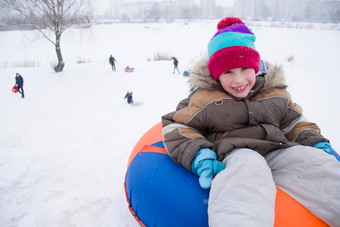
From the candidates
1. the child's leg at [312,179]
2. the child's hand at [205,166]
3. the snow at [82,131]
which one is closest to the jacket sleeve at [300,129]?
the child's leg at [312,179]

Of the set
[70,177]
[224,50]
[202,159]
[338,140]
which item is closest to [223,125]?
[202,159]

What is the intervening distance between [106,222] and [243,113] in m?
1.78

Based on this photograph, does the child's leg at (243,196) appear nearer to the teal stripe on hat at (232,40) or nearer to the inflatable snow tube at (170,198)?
the inflatable snow tube at (170,198)

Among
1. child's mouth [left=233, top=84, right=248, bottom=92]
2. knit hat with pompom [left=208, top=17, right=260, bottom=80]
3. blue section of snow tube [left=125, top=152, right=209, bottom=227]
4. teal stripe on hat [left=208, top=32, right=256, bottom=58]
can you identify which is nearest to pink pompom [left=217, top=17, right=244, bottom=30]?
knit hat with pompom [left=208, top=17, right=260, bottom=80]

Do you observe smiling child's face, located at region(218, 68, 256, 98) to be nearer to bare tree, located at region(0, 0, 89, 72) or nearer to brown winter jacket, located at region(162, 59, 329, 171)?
brown winter jacket, located at region(162, 59, 329, 171)

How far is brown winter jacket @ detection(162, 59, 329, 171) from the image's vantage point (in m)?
1.68

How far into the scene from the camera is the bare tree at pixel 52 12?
9367 mm

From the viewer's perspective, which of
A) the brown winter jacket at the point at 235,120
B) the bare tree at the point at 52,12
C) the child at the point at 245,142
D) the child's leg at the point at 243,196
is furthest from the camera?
the bare tree at the point at 52,12

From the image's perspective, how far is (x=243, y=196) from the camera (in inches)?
43.9

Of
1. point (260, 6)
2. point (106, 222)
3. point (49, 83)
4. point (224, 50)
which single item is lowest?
point (106, 222)

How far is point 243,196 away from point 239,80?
1.03 m

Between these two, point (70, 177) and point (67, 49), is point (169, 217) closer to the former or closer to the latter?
point (70, 177)

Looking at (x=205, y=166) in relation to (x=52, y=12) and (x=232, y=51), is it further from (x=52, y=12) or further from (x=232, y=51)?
(x=52, y=12)

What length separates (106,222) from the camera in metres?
2.16
